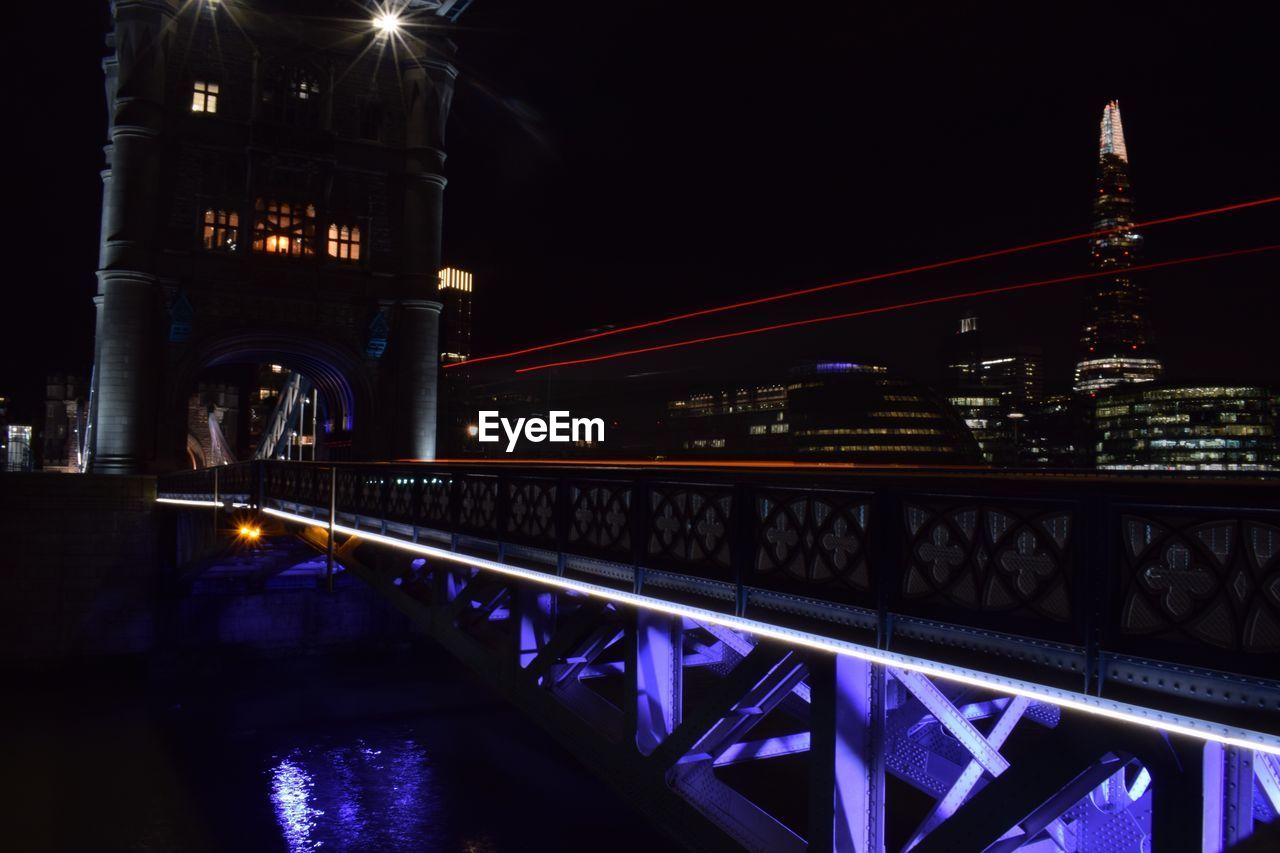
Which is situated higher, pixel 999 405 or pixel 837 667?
pixel 999 405

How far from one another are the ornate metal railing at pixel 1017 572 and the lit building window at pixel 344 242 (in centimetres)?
2990

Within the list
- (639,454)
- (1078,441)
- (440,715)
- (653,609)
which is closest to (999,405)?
(1078,441)

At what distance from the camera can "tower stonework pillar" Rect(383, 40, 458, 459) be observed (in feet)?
123

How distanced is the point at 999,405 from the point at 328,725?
10670 cm

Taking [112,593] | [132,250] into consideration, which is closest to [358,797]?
[112,593]

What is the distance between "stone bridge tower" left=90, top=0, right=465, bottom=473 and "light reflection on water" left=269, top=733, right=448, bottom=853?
15.5 metres

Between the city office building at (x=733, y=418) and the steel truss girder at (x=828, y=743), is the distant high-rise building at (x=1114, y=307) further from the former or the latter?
the steel truss girder at (x=828, y=743)

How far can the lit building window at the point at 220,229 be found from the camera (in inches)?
1380

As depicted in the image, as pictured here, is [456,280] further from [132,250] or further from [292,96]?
[132,250]

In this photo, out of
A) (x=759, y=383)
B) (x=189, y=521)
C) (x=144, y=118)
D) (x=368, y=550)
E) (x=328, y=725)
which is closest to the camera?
(x=368, y=550)

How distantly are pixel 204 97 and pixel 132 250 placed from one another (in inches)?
243

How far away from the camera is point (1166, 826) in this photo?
512cm

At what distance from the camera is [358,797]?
68.9ft

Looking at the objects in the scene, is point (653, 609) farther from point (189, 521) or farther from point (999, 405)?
point (999, 405)
